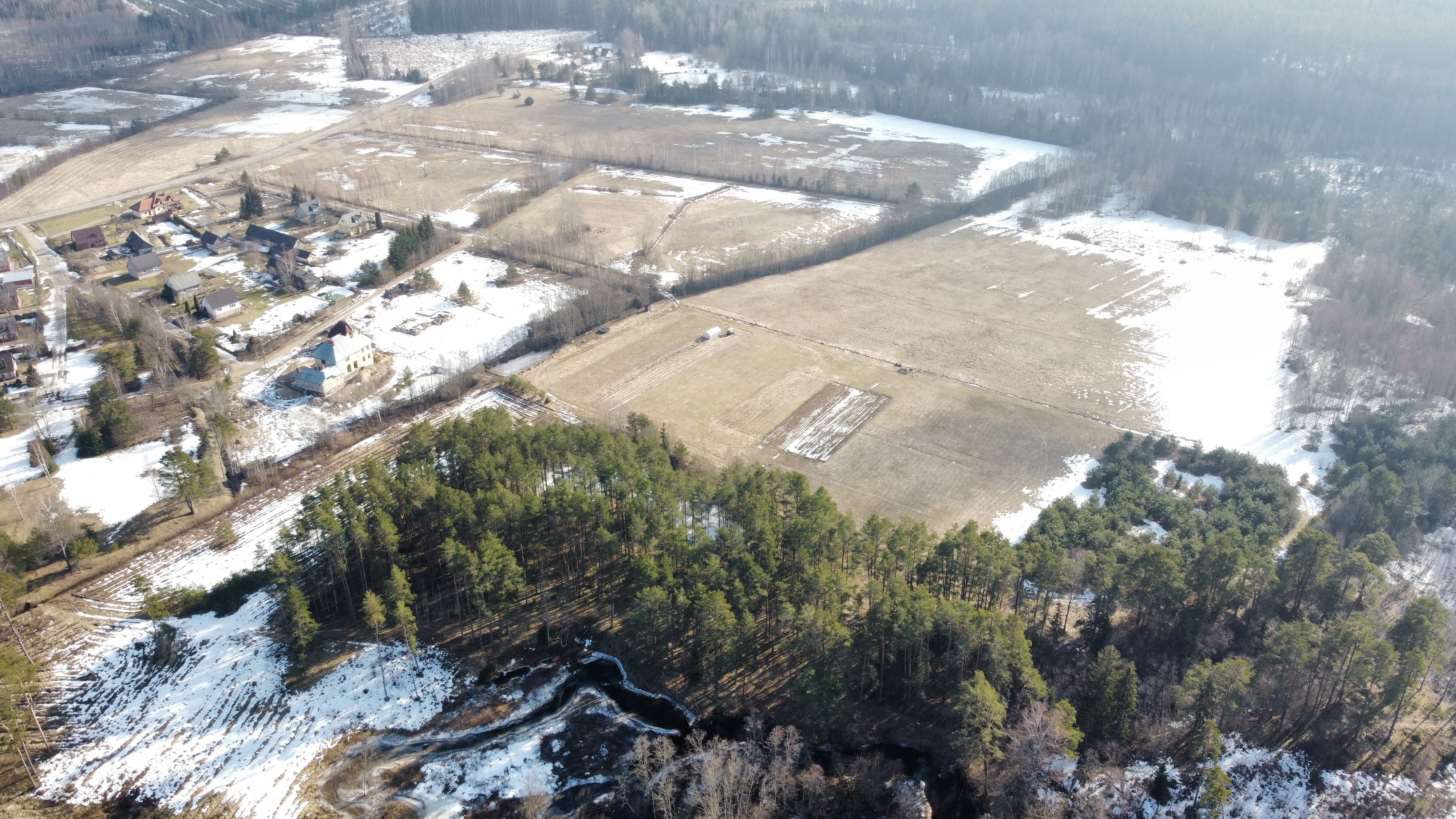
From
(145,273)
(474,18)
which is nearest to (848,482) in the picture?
(145,273)

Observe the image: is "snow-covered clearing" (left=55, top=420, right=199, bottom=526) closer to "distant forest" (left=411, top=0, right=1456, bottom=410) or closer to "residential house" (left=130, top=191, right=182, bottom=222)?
"residential house" (left=130, top=191, right=182, bottom=222)

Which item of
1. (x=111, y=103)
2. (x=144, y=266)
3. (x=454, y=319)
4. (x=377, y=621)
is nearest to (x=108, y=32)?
(x=111, y=103)

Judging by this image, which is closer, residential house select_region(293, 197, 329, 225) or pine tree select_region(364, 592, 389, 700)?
pine tree select_region(364, 592, 389, 700)

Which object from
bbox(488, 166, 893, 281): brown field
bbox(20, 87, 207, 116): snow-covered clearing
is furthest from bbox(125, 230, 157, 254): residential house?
bbox(20, 87, 207, 116): snow-covered clearing

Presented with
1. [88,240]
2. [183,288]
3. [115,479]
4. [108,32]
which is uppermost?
[108,32]

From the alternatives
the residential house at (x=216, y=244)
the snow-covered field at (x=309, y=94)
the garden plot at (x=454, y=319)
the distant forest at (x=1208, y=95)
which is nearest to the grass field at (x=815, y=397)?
the garden plot at (x=454, y=319)

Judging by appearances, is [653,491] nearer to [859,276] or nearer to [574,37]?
[859,276]

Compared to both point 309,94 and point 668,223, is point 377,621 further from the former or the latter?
point 309,94

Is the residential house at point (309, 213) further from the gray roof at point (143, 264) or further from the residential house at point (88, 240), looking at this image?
the residential house at point (88, 240)
